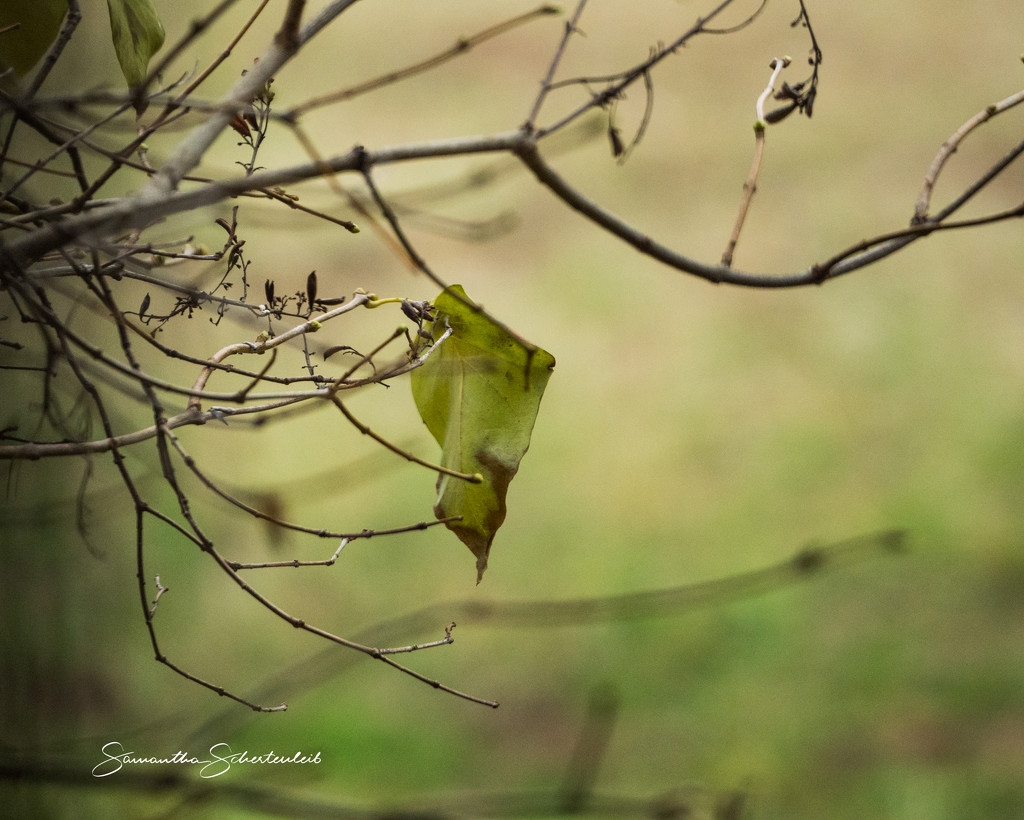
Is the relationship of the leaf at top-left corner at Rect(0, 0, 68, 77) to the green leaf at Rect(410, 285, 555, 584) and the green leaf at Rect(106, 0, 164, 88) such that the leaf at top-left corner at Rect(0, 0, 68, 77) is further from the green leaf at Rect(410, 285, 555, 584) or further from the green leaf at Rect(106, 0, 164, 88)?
the green leaf at Rect(410, 285, 555, 584)

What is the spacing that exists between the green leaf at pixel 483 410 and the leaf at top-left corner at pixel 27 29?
0.56ft

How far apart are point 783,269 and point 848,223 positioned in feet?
0.55

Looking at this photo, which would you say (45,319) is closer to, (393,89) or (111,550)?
(111,550)

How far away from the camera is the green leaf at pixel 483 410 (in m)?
0.28

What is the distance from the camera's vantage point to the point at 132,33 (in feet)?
0.99

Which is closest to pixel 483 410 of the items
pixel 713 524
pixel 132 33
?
pixel 132 33

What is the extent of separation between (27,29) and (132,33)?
34mm

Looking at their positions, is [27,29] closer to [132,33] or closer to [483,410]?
[132,33]

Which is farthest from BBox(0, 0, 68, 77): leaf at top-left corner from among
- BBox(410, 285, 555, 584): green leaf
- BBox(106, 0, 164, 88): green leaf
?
BBox(410, 285, 555, 584): green leaf

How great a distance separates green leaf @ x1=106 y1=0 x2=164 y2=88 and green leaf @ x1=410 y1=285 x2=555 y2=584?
14cm

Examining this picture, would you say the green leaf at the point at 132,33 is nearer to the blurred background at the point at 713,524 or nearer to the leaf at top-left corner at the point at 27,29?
the leaf at top-left corner at the point at 27,29

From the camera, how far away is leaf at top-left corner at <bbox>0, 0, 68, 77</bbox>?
0.96ft

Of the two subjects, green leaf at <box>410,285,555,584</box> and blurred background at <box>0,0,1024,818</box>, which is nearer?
green leaf at <box>410,285,555,584</box>

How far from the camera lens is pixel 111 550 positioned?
93 centimetres
